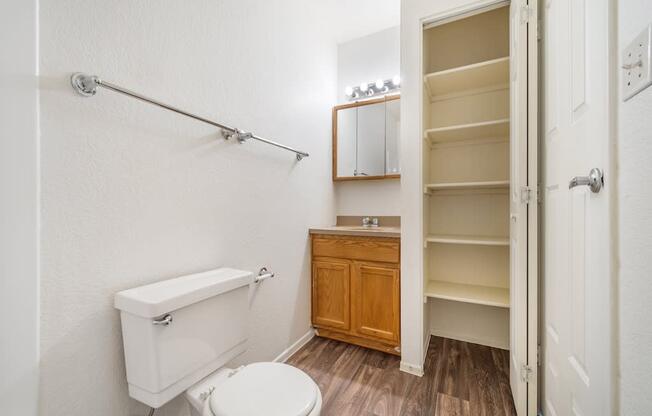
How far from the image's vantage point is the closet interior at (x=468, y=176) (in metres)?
1.89

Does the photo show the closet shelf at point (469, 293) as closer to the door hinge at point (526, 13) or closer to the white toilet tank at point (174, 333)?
the white toilet tank at point (174, 333)

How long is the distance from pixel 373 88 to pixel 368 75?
0.16 m

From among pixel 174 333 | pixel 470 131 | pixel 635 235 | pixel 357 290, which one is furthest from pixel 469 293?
pixel 174 333

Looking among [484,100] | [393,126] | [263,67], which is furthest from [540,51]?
[263,67]

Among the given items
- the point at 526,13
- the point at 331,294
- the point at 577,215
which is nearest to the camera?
the point at 577,215

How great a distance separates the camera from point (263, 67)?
1.61m

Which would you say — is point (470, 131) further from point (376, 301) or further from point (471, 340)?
point (471, 340)

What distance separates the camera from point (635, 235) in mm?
522

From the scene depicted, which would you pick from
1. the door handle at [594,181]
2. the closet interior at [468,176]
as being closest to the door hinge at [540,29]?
the closet interior at [468,176]

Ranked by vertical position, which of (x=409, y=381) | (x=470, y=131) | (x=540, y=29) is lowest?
(x=409, y=381)

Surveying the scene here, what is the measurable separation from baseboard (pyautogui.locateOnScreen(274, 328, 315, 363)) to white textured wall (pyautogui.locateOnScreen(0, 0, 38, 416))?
3.97ft

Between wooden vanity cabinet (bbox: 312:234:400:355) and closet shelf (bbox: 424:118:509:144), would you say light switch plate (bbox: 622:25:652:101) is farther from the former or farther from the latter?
wooden vanity cabinet (bbox: 312:234:400:355)

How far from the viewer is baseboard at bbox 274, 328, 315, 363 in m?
1.72

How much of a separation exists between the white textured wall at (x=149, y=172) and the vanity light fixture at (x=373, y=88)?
82 centimetres
